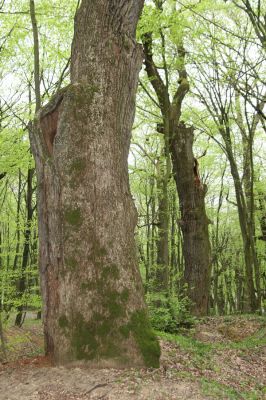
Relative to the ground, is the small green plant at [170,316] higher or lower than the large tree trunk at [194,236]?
lower

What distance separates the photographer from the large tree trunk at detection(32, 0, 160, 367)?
180 inches

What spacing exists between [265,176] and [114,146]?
692 inches

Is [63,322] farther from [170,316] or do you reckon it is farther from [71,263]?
[170,316]

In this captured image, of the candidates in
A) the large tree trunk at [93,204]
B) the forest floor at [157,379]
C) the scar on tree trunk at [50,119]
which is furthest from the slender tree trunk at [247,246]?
the scar on tree trunk at [50,119]

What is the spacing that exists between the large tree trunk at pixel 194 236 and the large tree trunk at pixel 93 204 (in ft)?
19.1

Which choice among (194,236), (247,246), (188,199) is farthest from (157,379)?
(247,246)

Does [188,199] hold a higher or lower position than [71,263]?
higher

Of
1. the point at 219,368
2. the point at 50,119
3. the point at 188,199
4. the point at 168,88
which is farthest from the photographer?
the point at 168,88

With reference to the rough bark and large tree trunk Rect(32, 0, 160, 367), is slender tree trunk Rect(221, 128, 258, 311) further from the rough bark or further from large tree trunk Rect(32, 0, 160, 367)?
large tree trunk Rect(32, 0, 160, 367)

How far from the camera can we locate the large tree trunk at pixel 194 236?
10.8m

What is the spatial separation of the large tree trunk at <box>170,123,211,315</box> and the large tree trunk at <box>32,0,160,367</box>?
5812 millimetres

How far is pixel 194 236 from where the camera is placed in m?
10.8

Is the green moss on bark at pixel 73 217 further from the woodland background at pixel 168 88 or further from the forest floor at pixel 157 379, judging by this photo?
the woodland background at pixel 168 88

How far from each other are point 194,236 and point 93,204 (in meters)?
6.48
